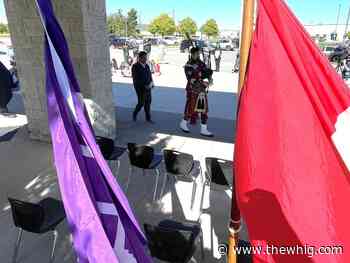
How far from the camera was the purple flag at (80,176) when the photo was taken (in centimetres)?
213

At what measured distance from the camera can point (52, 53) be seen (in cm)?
223

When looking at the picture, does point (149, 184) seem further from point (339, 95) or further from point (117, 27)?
point (117, 27)

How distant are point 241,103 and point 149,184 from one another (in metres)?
3.67

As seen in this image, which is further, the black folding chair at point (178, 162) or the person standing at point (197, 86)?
the person standing at point (197, 86)

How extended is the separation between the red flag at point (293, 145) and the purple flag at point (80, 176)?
933mm

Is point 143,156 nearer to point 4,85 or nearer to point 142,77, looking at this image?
point 142,77

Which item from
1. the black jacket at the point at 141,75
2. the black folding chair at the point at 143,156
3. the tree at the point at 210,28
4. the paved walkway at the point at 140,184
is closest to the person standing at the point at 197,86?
the paved walkway at the point at 140,184

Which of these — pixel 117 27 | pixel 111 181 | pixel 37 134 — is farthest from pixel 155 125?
pixel 117 27

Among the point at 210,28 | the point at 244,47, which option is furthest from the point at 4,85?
the point at 210,28

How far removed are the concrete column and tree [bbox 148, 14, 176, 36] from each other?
6070 centimetres

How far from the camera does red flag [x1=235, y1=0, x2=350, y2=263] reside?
5.40ft

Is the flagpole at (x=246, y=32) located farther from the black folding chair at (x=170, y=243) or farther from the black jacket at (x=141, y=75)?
the black jacket at (x=141, y=75)

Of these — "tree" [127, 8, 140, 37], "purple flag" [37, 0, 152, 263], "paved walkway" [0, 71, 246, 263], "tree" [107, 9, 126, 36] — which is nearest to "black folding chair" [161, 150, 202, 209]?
"paved walkway" [0, 71, 246, 263]

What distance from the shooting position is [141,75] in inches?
308
